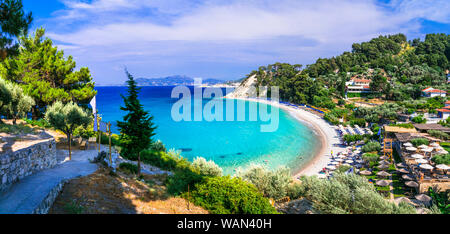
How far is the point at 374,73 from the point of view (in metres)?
73.5

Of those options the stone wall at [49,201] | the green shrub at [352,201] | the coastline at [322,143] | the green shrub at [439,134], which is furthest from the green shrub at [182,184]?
the green shrub at [439,134]

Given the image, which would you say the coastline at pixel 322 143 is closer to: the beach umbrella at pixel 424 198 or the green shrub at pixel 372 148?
the green shrub at pixel 372 148

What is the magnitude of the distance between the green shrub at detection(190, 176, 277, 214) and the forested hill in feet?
169

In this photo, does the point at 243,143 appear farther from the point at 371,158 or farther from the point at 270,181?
the point at 270,181

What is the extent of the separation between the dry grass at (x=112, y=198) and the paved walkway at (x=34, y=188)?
1.60 feet

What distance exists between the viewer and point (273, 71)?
101062mm

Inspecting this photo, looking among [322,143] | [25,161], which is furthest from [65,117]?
[322,143]

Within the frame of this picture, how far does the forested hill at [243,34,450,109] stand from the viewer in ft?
196

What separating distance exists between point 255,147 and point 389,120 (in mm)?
24147

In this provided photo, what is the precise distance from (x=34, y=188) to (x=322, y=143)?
32600mm

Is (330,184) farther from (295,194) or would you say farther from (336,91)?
(336,91)

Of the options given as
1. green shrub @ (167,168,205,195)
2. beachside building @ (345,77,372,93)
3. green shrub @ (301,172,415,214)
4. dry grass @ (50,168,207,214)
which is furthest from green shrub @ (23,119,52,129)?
beachside building @ (345,77,372,93)
